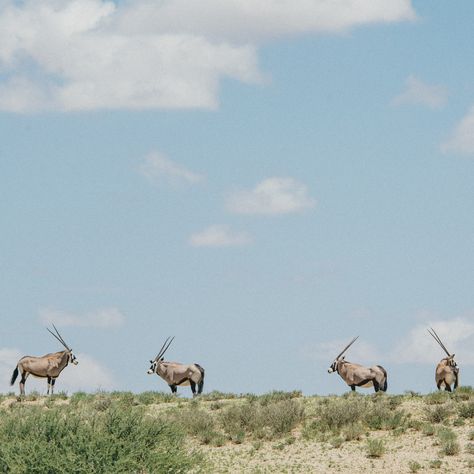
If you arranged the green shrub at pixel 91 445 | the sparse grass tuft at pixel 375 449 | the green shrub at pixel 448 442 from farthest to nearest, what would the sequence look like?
the sparse grass tuft at pixel 375 449
the green shrub at pixel 448 442
the green shrub at pixel 91 445

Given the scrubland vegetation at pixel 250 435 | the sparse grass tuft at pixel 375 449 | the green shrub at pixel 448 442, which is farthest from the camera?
the sparse grass tuft at pixel 375 449

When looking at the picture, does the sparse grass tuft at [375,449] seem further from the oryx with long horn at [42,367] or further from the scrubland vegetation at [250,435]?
the oryx with long horn at [42,367]

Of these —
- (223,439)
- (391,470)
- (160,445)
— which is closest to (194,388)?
(223,439)

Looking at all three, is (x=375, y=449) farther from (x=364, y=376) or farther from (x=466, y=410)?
(x=364, y=376)

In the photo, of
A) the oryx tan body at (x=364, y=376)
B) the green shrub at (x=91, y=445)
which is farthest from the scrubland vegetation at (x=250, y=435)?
the oryx tan body at (x=364, y=376)

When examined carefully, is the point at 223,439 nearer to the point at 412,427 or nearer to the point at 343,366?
the point at 412,427

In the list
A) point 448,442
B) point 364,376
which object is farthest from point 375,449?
point 364,376

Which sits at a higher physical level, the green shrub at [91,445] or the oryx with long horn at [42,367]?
the oryx with long horn at [42,367]

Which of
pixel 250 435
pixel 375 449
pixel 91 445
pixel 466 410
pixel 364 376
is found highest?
pixel 364 376

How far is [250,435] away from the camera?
2494 centimetres

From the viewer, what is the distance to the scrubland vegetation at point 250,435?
17.6 metres

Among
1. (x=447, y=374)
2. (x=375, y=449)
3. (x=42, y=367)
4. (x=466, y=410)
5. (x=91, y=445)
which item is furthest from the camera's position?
(x=42, y=367)

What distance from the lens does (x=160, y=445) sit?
60.7 feet

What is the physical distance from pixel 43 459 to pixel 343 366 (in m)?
18.6
